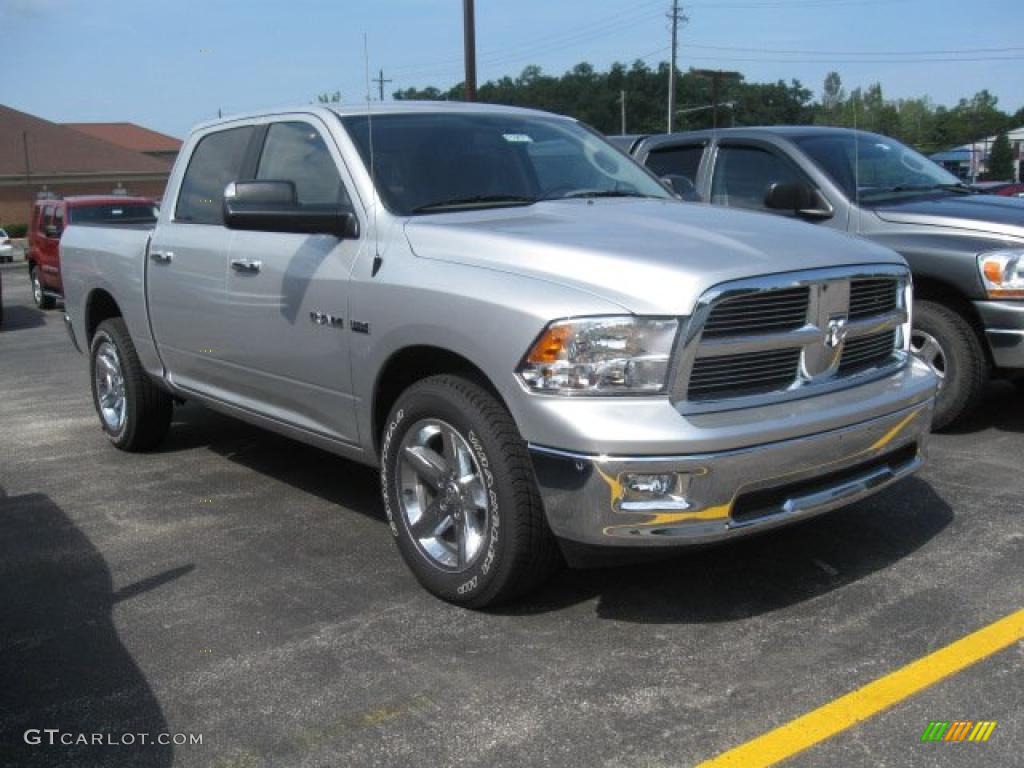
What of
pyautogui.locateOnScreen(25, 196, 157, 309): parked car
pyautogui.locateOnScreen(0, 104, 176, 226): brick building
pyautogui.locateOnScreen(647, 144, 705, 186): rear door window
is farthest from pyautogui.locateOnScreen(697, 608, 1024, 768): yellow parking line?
pyautogui.locateOnScreen(0, 104, 176, 226): brick building

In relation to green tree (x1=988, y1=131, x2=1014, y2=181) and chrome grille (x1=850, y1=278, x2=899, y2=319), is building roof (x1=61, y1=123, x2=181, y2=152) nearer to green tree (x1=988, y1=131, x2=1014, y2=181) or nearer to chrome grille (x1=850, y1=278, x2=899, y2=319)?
green tree (x1=988, y1=131, x2=1014, y2=181)

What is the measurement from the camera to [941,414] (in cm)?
620

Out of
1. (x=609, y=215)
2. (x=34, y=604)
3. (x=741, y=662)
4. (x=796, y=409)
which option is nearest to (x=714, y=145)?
(x=609, y=215)

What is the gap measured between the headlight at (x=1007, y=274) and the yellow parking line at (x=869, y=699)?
2699mm

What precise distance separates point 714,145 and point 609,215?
3.54m

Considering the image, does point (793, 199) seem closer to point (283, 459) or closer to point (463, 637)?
point (283, 459)

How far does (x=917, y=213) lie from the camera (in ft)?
20.8

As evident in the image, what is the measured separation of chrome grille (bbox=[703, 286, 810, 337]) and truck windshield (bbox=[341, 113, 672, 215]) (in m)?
1.37

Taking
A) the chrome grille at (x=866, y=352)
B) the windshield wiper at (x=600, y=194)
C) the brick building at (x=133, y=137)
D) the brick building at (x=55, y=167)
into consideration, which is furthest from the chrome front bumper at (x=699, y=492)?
the brick building at (x=133, y=137)

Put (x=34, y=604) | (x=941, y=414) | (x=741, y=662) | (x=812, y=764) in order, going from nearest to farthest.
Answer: (x=812, y=764), (x=741, y=662), (x=34, y=604), (x=941, y=414)

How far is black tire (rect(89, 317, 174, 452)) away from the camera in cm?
635

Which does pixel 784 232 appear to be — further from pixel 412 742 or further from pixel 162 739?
pixel 162 739

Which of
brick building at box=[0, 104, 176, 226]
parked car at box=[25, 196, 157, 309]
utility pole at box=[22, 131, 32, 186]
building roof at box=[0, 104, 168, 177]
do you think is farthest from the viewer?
building roof at box=[0, 104, 168, 177]

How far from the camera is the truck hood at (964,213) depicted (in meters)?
6.04
